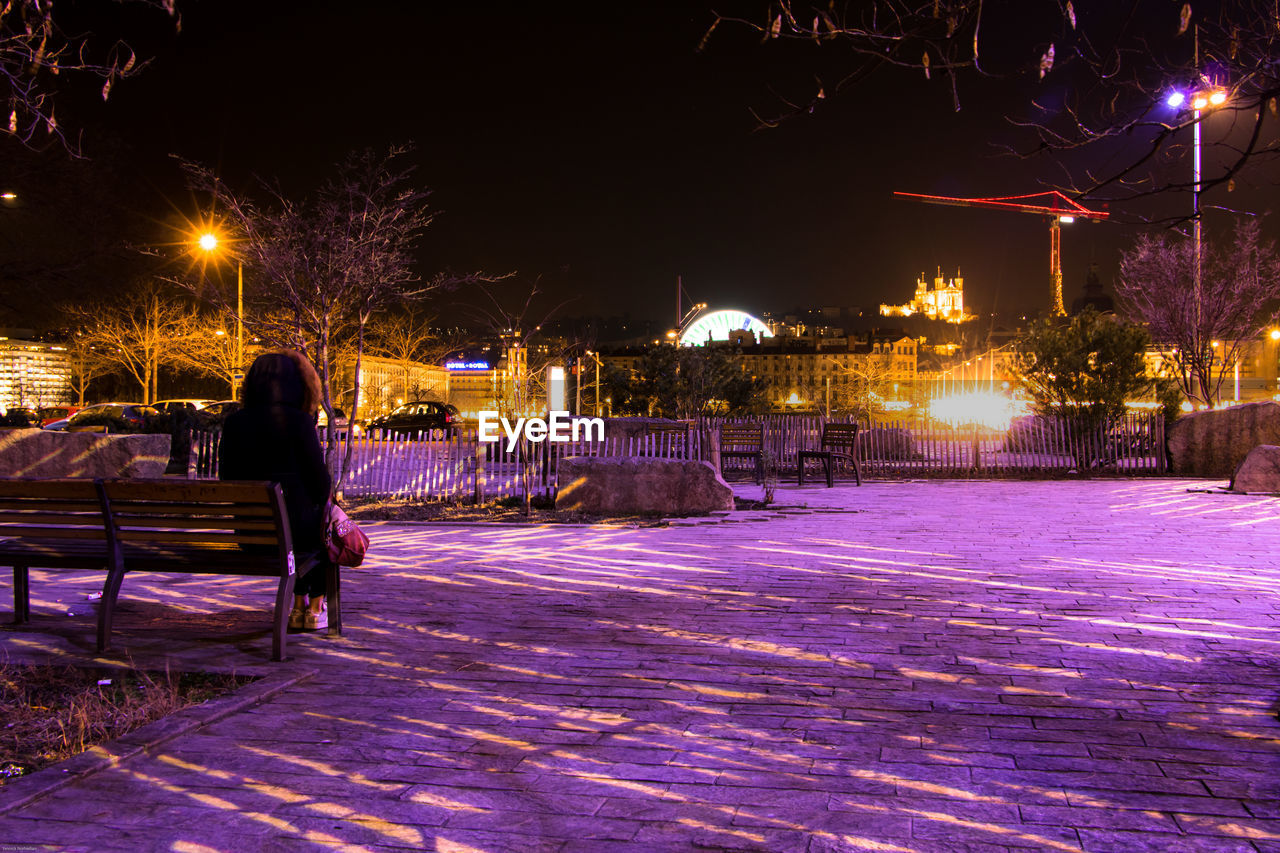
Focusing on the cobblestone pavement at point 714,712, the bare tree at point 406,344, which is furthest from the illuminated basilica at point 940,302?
the cobblestone pavement at point 714,712

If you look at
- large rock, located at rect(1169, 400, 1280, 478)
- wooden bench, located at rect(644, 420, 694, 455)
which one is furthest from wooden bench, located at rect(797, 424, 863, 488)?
large rock, located at rect(1169, 400, 1280, 478)

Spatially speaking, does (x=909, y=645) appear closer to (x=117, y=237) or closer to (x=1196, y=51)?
(x=1196, y=51)

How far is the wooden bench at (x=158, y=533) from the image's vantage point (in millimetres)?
4613

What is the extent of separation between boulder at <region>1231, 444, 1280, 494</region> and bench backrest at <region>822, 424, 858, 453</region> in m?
6.23

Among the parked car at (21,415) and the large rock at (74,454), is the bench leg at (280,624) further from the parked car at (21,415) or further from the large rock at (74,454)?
the parked car at (21,415)

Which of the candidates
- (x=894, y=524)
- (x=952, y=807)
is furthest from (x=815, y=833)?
(x=894, y=524)

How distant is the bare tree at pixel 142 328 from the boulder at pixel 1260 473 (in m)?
34.8

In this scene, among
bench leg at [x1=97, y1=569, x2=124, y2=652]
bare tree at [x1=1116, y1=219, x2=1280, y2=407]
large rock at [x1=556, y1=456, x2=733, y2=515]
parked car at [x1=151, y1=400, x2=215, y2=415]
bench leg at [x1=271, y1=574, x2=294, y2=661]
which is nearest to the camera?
bench leg at [x1=271, y1=574, x2=294, y2=661]

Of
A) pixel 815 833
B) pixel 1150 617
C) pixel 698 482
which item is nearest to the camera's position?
pixel 815 833

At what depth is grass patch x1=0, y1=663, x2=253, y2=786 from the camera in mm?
3342

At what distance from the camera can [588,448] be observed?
16.6 meters

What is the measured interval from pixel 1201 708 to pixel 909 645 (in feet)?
4.77

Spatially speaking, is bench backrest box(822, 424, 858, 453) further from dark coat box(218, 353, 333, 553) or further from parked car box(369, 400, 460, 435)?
parked car box(369, 400, 460, 435)

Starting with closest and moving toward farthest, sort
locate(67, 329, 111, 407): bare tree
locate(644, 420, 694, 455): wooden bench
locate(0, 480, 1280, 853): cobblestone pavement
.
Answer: locate(0, 480, 1280, 853): cobblestone pavement, locate(644, 420, 694, 455): wooden bench, locate(67, 329, 111, 407): bare tree
